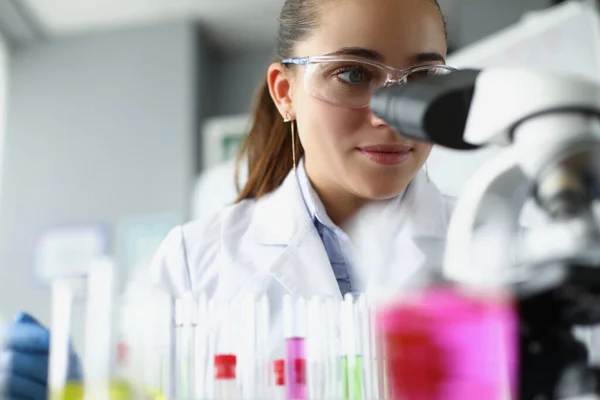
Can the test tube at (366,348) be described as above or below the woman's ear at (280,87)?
below

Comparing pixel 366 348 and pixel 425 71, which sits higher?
pixel 425 71

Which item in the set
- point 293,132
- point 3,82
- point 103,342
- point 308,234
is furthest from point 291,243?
point 3,82

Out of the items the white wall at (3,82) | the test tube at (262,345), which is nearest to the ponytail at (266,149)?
the test tube at (262,345)

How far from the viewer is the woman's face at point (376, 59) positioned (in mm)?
472

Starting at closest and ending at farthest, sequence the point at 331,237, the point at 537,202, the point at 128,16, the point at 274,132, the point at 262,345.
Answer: the point at 537,202 < the point at 262,345 < the point at 331,237 < the point at 274,132 < the point at 128,16

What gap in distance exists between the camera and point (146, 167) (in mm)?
1739

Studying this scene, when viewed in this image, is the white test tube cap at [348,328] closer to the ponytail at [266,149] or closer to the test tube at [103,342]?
the test tube at [103,342]

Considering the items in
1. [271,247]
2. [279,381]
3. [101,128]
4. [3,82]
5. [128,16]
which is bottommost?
[279,381]

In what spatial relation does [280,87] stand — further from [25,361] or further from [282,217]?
[25,361]

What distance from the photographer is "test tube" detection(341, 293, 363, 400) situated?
39 cm

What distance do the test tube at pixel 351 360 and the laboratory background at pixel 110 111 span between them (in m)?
1.21

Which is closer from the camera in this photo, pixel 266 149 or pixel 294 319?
pixel 294 319

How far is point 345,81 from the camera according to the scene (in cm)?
50

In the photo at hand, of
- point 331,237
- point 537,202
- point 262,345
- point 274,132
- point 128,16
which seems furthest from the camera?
point 128,16
